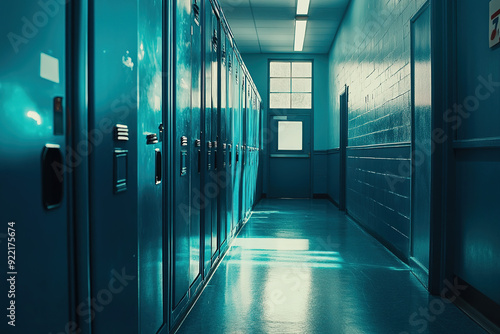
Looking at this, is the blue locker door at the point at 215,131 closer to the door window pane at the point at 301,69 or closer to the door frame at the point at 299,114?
the door frame at the point at 299,114

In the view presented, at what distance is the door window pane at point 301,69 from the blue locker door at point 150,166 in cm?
856

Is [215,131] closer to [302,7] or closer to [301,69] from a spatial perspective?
[302,7]

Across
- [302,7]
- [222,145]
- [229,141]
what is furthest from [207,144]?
[302,7]

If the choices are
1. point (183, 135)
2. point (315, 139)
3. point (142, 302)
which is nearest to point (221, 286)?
point (183, 135)

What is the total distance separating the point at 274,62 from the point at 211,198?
7.40 m

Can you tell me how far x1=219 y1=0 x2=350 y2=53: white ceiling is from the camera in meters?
7.14

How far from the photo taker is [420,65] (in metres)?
3.40

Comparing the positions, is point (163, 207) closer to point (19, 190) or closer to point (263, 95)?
point (19, 190)

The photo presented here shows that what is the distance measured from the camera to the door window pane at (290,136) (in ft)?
33.8

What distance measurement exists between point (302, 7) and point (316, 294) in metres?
5.40

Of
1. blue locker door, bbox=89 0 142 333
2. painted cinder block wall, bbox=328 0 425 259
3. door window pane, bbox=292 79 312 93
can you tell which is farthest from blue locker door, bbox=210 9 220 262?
door window pane, bbox=292 79 312 93

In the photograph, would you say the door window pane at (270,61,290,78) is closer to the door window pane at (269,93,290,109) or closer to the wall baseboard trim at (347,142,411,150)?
the door window pane at (269,93,290,109)

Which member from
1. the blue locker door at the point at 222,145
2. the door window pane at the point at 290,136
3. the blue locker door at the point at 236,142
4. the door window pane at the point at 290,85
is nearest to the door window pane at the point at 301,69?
the door window pane at the point at 290,85

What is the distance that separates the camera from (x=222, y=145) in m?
3.92
